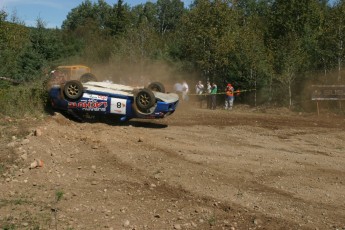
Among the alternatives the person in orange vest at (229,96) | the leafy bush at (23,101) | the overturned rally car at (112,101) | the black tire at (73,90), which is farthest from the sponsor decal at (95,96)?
the person in orange vest at (229,96)

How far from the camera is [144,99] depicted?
1287 centimetres

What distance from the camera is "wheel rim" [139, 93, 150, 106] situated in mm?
12805

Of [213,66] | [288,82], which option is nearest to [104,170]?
[288,82]

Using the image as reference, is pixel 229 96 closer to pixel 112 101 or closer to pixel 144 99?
pixel 144 99

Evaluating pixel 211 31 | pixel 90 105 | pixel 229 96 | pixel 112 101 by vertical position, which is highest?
pixel 211 31

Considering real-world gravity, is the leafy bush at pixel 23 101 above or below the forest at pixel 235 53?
below

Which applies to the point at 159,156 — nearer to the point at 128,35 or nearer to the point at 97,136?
the point at 97,136

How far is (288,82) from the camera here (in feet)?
82.7

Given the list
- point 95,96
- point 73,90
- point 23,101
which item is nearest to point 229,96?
point 95,96

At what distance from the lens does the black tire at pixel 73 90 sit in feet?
42.6

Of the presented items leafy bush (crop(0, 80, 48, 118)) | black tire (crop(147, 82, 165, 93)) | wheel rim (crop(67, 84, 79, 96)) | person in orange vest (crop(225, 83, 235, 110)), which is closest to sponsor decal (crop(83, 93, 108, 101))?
wheel rim (crop(67, 84, 79, 96))

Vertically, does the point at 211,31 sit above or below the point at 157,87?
above

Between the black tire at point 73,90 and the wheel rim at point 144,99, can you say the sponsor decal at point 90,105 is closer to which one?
the black tire at point 73,90

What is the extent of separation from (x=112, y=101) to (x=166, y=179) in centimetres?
526
